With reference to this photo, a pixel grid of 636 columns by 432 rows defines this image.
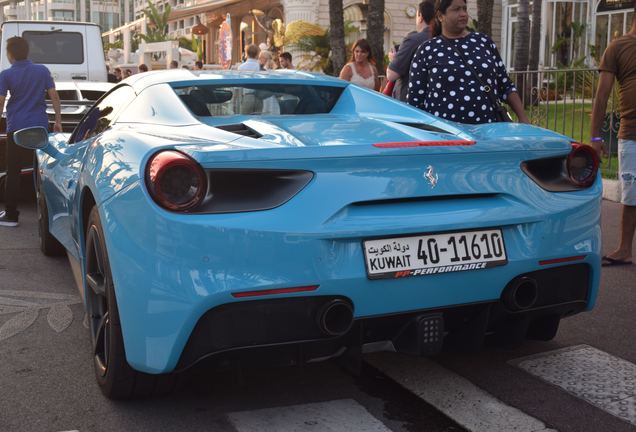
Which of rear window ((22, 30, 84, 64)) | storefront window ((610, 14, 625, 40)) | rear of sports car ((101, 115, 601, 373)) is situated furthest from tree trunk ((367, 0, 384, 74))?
storefront window ((610, 14, 625, 40))

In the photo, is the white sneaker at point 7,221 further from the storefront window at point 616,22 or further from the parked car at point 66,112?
the storefront window at point 616,22

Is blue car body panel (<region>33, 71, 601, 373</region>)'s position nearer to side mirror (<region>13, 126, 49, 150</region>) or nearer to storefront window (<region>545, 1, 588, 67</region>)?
side mirror (<region>13, 126, 49, 150</region>)

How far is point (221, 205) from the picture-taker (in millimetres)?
2879

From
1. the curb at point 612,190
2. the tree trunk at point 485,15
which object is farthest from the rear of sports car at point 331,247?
the tree trunk at point 485,15

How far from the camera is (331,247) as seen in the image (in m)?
2.88

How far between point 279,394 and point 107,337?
2.35 feet

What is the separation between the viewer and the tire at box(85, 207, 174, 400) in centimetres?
317

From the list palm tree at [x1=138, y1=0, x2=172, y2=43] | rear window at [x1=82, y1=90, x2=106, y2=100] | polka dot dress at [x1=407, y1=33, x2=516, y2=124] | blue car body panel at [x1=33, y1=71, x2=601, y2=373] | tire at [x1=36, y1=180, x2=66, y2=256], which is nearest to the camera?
blue car body panel at [x1=33, y1=71, x2=601, y2=373]

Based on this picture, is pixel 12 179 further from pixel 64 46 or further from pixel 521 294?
pixel 64 46

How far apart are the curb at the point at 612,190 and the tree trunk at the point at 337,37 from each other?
29.1ft

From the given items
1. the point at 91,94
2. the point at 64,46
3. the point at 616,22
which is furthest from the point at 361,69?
the point at 616,22

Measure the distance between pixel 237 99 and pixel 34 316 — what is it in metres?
1.72

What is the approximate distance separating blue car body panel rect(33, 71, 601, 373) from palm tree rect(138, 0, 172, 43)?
2701 inches

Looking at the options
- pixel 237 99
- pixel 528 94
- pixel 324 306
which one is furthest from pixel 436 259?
pixel 528 94
